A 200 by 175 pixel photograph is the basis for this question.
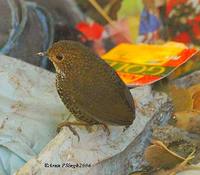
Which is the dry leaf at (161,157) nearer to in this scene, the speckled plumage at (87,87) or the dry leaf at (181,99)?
the speckled plumage at (87,87)

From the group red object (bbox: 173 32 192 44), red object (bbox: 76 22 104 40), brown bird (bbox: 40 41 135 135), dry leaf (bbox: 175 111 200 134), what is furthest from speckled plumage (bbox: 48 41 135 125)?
red object (bbox: 173 32 192 44)

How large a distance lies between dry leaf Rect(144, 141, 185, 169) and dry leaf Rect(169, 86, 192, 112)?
0.61ft

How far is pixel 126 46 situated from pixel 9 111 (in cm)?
59

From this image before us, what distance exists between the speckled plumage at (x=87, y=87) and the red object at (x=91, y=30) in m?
0.72

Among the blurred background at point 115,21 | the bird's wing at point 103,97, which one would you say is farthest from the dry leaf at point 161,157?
the blurred background at point 115,21

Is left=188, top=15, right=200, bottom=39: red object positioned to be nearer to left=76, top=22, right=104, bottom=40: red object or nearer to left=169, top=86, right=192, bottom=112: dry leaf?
left=76, top=22, right=104, bottom=40: red object

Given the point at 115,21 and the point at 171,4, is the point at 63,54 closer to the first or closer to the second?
the point at 115,21

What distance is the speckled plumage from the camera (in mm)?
1020

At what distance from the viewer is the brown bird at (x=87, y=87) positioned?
102cm

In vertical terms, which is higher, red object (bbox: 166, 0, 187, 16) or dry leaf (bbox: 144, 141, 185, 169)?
red object (bbox: 166, 0, 187, 16)

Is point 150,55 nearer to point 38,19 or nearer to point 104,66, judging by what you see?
point 38,19

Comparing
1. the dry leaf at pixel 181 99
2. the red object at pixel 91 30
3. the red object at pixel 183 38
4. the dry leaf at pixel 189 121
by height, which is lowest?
the red object at pixel 183 38

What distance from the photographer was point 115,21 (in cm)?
180

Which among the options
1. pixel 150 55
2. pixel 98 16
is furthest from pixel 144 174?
pixel 98 16
